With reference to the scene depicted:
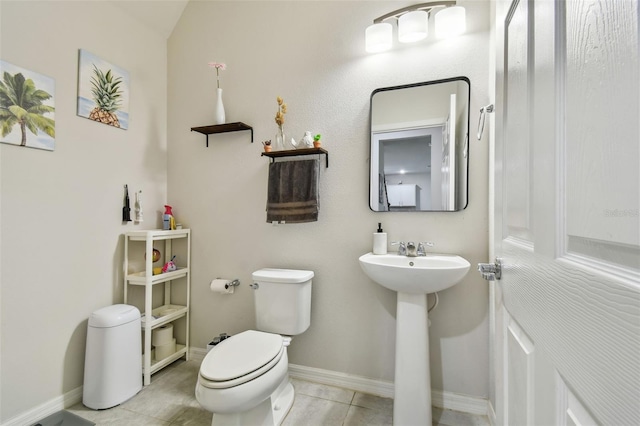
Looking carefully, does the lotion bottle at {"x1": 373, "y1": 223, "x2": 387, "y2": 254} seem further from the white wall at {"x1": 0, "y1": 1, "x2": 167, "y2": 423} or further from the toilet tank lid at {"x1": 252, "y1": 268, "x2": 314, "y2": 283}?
the white wall at {"x1": 0, "y1": 1, "x2": 167, "y2": 423}

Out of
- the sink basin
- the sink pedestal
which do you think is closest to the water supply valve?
the sink basin

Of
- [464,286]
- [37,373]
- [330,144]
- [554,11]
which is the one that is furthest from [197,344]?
[554,11]

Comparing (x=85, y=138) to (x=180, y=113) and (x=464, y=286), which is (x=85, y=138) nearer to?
(x=180, y=113)

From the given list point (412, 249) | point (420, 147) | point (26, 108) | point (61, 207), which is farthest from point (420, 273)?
point (26, 108)

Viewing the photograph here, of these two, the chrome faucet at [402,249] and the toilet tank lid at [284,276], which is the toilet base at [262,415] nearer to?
the toilet tank lid at [284,276]

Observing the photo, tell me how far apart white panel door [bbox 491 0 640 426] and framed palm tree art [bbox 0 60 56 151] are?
7.17ft

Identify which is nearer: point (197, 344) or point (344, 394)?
point (344, 394)

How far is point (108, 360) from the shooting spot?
5.30 feet

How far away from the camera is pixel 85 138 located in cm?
176

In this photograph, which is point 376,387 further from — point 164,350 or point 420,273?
point 164,350

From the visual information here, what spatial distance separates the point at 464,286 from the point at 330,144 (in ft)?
3.91

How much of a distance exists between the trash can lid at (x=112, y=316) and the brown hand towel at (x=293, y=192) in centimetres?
102

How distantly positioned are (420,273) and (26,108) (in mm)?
2188

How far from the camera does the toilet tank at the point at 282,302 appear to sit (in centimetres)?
172
